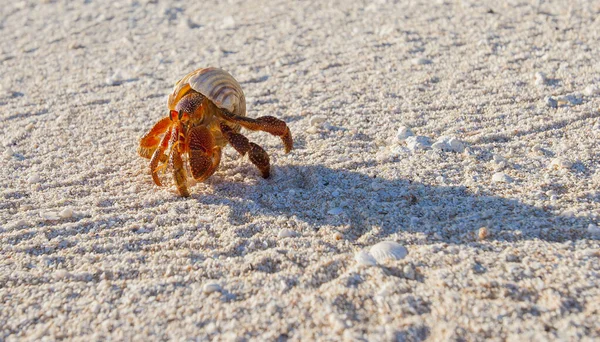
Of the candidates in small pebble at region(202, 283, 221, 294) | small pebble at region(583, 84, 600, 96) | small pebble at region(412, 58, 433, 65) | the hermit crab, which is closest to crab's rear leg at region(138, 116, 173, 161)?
the hermit crab

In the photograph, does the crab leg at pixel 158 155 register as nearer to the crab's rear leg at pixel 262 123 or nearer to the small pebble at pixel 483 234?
the crab's rear leg at pixel 262 123

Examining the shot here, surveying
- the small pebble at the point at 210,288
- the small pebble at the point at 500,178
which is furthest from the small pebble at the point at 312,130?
the small pebble at the point at 210,288

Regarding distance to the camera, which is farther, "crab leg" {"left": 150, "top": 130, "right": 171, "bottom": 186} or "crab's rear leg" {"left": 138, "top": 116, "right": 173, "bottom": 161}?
"crab's rear leg" {"left": 138, "top": 116, "right": 173, "bottom": 161}

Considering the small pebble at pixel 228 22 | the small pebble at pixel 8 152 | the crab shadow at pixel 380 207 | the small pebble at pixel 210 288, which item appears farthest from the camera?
the small pebble at pixel 228 22

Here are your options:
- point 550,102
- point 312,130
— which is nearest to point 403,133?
point 312,130

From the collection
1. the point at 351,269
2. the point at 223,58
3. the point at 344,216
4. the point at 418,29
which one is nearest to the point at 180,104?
the point at 344,216

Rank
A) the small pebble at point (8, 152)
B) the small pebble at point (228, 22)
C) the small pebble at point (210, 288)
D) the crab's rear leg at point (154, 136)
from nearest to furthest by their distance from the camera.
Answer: the small pebble at point (210, 288) → the crab's rear leg at point (154, 136) → the small pebble at point (8, 152) → the small pebble at point (228, 22)

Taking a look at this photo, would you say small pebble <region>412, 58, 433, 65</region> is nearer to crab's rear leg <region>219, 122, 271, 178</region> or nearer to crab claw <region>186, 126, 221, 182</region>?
crab's rear leg <region>219, 122, 271, 178</region>

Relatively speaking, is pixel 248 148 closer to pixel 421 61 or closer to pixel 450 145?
pixel 450 145
